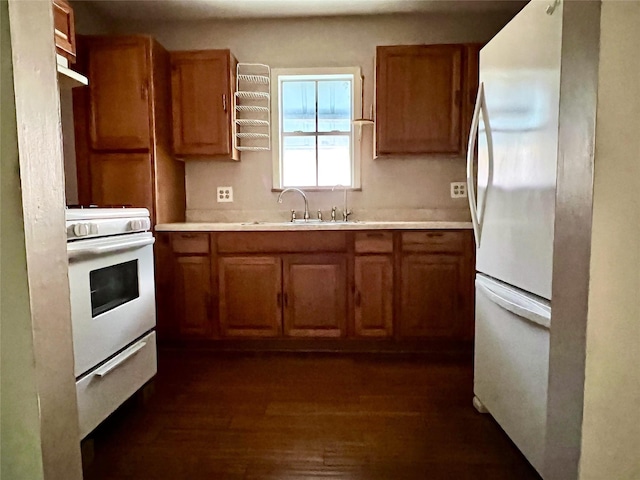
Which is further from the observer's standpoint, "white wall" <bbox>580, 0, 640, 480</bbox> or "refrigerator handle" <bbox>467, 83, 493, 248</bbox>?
"refrigerator handle" <bbox>467, 83, 493, 248</bbox>

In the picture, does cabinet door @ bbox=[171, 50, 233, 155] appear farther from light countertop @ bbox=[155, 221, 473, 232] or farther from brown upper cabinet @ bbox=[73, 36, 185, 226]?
light countertop @ bbox=[155, 221, 473, 232]

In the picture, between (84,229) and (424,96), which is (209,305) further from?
(424,96)

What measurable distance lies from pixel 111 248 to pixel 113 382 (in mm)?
559

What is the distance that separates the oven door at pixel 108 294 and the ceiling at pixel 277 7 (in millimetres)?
1863

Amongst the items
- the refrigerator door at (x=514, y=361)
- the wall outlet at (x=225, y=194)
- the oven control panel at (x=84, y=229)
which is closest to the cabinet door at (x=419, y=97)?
the wall outlet at (x=225, y=194)

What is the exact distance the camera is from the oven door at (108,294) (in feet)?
5.08

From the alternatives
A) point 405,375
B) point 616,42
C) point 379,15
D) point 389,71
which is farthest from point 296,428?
point 379,15

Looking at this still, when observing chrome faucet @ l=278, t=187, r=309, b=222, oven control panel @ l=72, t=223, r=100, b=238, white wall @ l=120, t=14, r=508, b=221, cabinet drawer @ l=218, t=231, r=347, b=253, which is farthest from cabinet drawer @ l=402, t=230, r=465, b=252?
oven control panel @ l=72, t=223, r=100, b=238

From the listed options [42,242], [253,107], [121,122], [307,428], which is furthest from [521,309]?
[121,122]

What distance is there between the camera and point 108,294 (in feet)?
5.98

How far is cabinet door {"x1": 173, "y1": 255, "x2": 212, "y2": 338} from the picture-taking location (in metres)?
2.85

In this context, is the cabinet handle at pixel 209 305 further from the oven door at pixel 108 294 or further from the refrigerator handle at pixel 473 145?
the refrigerator handle at pixel 473 145

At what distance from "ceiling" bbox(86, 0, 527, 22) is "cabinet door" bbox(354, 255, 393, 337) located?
1.81 m

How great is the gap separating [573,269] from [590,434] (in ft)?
0.94
